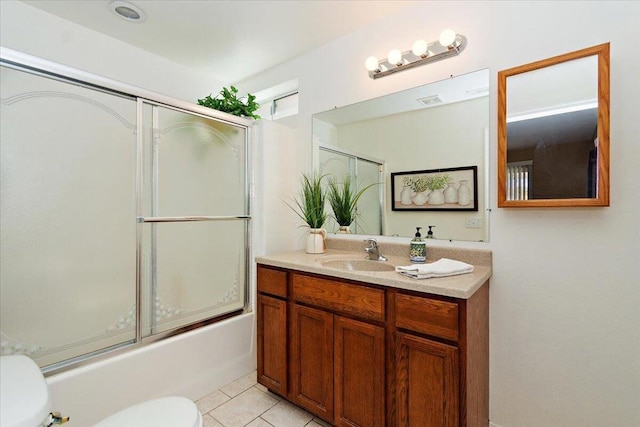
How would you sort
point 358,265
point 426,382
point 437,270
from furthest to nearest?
point 358,265
point 437,270
point 426,382

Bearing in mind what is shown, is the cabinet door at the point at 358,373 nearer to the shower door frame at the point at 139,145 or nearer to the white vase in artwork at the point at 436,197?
the white vase in artwork at the point at 436,197

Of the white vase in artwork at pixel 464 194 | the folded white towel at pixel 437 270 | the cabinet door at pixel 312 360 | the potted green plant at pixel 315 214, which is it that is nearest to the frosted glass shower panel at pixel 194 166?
the potted green plant at pixel 315 214

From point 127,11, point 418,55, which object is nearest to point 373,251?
point 418,55

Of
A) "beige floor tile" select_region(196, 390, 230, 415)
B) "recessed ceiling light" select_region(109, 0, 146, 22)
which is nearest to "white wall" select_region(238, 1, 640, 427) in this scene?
"beige floor tile" select_region(196, 390, 230, 415)

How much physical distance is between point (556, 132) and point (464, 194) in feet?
1.63

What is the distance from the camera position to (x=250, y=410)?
1802 millimetres

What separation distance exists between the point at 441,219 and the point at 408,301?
680 mm

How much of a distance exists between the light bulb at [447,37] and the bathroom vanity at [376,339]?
3.83ft

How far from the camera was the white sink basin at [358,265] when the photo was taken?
1815 mm

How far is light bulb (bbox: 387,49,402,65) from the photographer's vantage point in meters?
1.85

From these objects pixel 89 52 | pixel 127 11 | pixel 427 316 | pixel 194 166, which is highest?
pixel 127 11

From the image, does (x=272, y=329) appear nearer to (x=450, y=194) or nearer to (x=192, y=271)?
(x=192, y=271)

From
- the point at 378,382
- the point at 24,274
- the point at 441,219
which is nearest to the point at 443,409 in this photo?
the point at 378,382

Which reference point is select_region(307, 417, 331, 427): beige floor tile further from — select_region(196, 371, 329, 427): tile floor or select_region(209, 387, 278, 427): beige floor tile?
select_region(209, 387, 278, 427): beige floor tile
